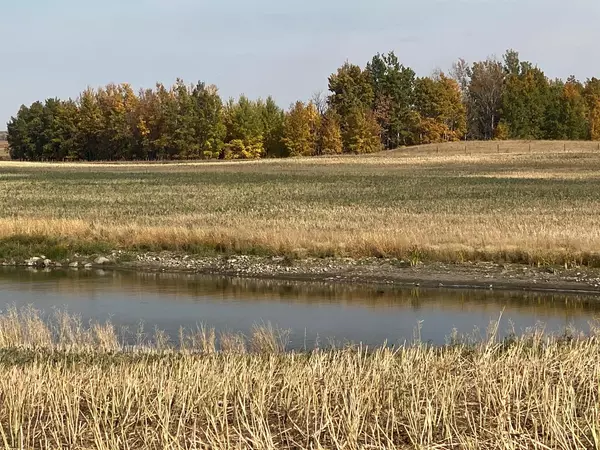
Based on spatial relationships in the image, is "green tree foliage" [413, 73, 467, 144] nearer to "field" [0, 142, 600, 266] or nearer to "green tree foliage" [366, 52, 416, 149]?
"green tree foliage" [366, 52, 416, 149]

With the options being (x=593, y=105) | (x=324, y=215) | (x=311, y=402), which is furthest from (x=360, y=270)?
(x=593, y=105)

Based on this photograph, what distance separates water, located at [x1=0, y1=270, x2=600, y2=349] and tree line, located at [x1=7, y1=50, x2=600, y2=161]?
315 feet

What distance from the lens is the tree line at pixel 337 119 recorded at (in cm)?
12344

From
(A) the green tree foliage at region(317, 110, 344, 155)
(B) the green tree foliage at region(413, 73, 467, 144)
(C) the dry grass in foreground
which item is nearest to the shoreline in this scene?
(C) the dry grass in foreground

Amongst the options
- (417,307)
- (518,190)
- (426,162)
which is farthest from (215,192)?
(426,162)

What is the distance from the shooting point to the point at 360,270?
25.5m

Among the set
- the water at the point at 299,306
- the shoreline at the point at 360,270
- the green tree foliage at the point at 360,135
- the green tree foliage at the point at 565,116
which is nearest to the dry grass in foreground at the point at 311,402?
the water at the point at 299,306

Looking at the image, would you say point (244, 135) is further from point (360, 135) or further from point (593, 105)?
point (593, 105)

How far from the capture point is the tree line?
123 metres

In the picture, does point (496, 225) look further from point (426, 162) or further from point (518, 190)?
point (426, 162)

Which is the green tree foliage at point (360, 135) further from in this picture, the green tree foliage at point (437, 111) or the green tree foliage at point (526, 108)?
the green tree foliage at point (526, 108)

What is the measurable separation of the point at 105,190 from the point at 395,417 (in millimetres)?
50569

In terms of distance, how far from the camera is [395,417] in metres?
8.62

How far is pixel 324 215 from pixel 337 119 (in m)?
87.7
